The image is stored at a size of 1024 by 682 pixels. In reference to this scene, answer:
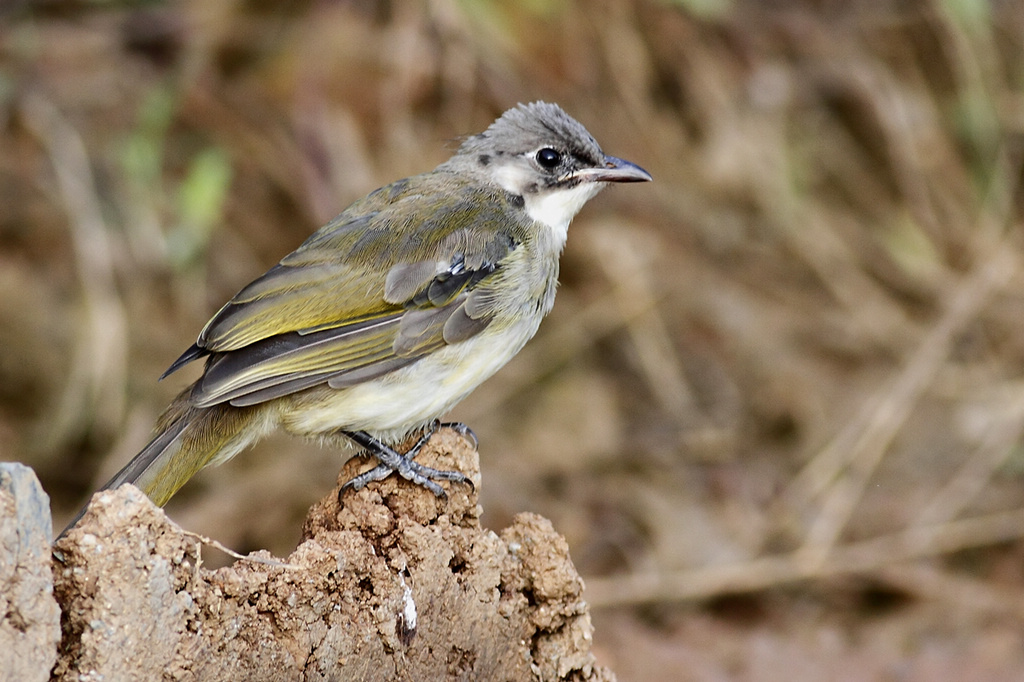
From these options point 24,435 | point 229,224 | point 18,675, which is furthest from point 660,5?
point 18,675

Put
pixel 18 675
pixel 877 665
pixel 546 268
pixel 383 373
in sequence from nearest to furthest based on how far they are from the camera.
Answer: pixel 18 675
pixel 383 373
pixel 546 268
pixel 877 665

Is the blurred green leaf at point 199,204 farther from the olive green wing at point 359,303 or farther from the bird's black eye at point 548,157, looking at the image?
the bird's black eye at point 548,157

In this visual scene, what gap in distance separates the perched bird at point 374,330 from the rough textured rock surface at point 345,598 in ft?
0.76

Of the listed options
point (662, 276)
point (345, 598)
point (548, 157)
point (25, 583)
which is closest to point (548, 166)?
point (548, 157)

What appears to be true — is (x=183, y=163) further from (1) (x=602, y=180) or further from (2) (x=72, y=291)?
(1) (x=602, y=180)

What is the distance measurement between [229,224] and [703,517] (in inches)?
129

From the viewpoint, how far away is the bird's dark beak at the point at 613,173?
4.72m

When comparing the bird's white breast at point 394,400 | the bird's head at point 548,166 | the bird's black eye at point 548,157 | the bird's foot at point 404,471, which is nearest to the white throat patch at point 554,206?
the bird's head at point 548,166

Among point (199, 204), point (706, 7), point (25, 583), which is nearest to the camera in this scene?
point (25, 583)

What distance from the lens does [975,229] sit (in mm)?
8805

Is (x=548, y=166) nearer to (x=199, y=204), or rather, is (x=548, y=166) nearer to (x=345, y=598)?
(x=345, y=598)

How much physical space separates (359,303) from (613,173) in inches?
46.4

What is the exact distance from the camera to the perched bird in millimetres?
3799

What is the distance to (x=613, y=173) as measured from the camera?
473cm
